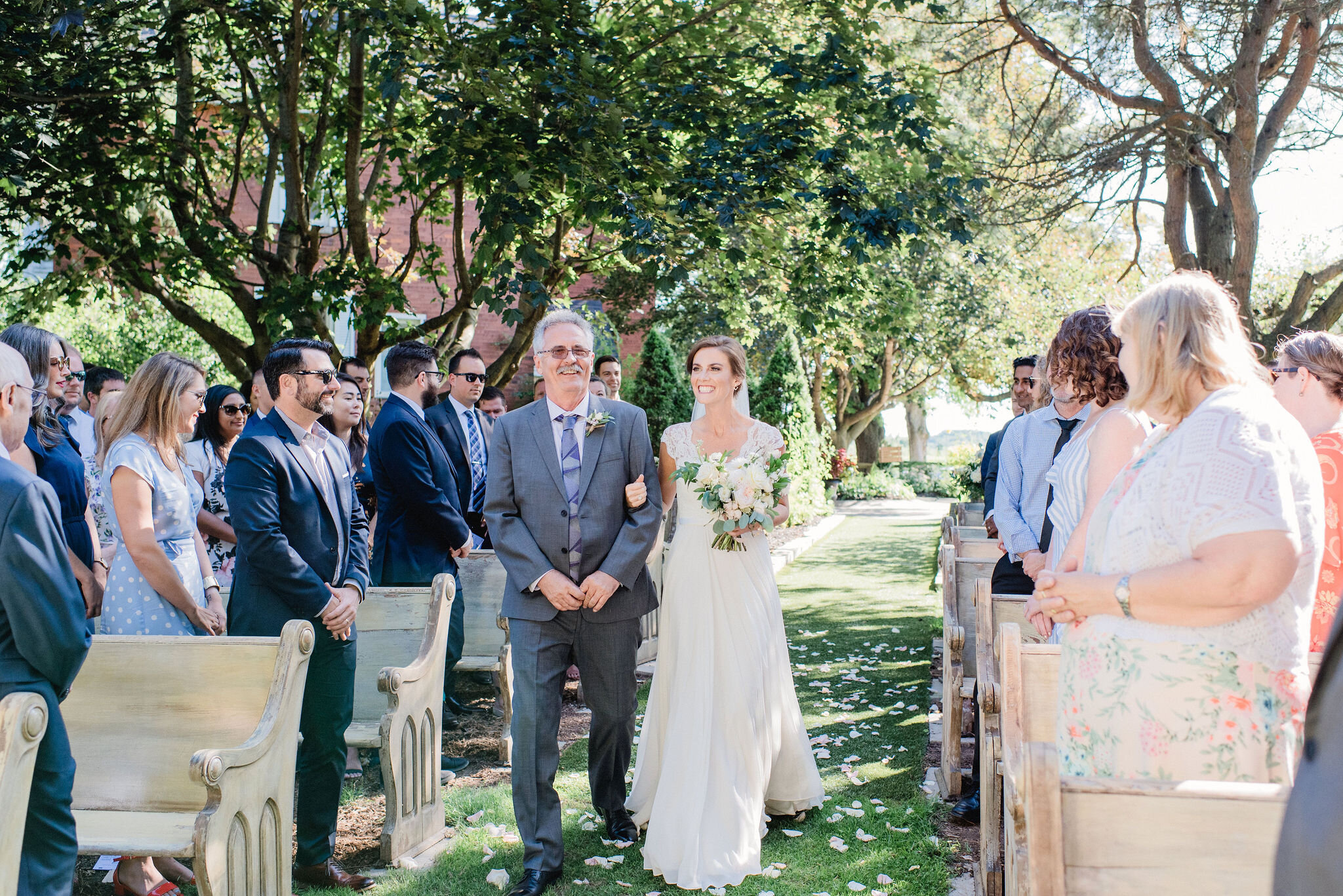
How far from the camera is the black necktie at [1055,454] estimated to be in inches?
217

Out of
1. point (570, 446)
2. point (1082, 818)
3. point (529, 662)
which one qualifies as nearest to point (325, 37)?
point (570, 446)

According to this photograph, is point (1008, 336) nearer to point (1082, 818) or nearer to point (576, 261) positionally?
point (576, 261)

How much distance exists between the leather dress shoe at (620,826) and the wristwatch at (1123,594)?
3177 mm

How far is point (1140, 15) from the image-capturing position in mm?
8984

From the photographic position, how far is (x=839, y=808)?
5.50 meters

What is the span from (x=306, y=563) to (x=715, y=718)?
2.05 metres

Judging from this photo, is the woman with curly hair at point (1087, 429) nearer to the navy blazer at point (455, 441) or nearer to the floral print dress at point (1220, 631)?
the floral print dress at point (1220, 631)

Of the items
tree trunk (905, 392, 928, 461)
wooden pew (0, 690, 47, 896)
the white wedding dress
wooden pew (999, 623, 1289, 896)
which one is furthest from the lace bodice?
tree trunk (905, 392, 928, 461)

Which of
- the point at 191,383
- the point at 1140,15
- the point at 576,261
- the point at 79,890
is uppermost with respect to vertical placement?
the point at 1140,15

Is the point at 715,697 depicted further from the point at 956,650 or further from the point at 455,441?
the point at 455,441

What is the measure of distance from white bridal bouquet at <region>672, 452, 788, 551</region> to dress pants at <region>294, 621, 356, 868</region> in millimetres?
1863

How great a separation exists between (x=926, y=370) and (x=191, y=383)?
3066 centimetres

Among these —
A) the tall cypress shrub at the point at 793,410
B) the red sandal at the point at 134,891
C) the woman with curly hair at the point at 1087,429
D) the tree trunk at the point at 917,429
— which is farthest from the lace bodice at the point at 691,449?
the tree trunk at the point at 917,429

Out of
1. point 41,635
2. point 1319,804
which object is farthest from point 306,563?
point 1319,804
